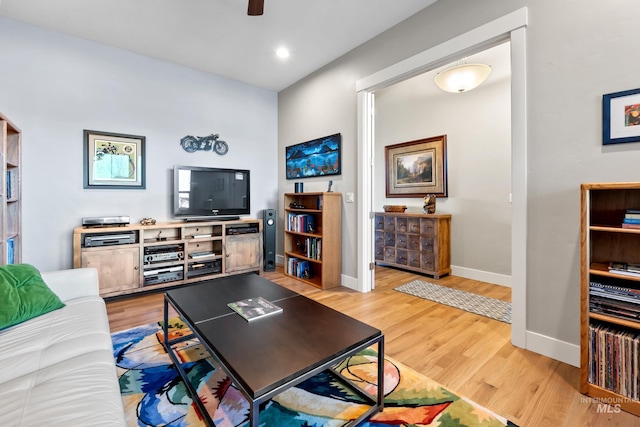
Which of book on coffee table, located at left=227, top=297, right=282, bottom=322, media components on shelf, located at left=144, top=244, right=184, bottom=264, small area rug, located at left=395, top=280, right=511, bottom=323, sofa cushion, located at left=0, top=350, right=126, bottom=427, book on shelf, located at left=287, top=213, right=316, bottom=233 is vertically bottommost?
small area rug, located at left=395, top=280, right=511, bottom=323

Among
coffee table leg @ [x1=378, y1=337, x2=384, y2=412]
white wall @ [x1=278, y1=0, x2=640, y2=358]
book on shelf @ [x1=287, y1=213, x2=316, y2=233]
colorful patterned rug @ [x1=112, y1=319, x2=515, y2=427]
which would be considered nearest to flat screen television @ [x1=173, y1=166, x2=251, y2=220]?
book on shelf @ [x1=287, y1=213, x2=316, y2=233]

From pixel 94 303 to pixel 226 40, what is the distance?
2892 mm

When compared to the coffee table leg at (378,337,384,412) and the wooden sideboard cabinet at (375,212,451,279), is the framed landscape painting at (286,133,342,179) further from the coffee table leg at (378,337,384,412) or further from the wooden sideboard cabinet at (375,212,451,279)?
the coffee table leg at (378,337,384,412)

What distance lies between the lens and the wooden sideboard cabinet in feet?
12.4

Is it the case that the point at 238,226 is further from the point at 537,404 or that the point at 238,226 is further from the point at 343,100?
the point at 537,404

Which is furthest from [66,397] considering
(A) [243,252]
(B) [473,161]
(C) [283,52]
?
(B) [473,161]

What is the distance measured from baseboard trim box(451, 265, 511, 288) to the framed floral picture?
2263 mm

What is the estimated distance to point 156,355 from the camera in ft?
6.22

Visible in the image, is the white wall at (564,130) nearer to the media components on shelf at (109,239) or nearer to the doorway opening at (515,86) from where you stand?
the doorway opening at (515,86)

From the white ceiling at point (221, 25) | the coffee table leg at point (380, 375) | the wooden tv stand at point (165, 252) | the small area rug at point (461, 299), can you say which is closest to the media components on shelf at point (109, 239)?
the wooden tv stand at point (165, 252)

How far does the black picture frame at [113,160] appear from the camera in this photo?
125 inches

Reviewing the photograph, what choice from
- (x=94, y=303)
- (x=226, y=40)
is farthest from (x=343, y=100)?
(x=94, y=303)

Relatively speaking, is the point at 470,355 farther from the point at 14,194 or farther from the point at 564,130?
the point at 14,194

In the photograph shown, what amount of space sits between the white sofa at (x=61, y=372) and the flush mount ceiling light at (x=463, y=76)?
11.7 feet
